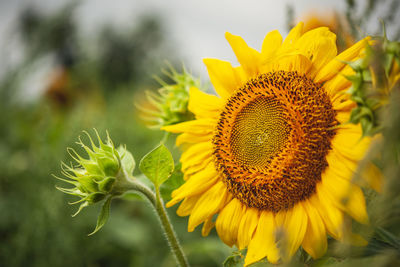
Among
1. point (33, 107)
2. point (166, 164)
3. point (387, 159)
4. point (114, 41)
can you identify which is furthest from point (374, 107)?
point (114, 41)

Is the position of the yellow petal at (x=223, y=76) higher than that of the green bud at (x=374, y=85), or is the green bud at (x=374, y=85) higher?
the yellow petal at (x=223, y=76)

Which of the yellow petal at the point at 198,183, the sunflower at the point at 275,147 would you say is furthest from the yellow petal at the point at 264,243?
the yellow petal at the point at 198,183

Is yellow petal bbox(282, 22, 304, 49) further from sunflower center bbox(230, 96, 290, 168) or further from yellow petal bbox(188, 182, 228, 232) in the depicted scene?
yellow petal bbox(188, 182, 228, 232)

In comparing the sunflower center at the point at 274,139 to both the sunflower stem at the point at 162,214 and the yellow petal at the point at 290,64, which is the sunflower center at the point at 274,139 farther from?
the sunflower stem at the point at 162,214

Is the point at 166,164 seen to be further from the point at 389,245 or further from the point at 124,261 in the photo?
the point at 124,261

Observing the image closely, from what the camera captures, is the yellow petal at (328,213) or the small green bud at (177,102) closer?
the yellow petal at (328,213)

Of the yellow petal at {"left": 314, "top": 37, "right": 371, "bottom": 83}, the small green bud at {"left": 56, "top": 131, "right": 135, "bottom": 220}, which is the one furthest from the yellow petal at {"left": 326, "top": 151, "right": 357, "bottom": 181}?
the small green bud at {"left": 56, "top": 131, "right": 135, "bottom": 220}
